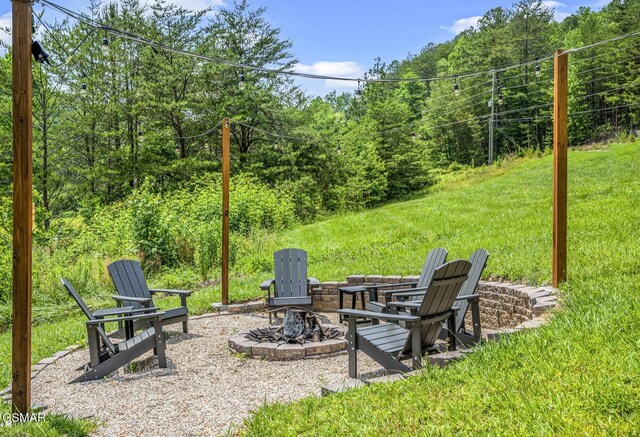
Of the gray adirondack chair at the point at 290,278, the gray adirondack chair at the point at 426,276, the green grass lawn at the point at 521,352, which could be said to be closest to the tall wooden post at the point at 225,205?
the green grass lawn at the point at 521,352

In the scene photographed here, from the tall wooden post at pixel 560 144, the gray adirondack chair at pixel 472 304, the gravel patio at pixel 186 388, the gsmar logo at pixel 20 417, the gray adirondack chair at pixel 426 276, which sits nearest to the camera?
the gsmar logo at pixel 20 417

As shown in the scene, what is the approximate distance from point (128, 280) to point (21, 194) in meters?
2.64

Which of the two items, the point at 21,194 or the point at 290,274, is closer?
the point at 21,194

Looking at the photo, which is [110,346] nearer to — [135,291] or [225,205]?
[135,291]

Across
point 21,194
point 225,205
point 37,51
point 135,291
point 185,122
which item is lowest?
point 135,291

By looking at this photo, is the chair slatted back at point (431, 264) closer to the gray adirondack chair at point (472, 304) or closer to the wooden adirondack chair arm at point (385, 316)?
the gray adirondack chair at point (472, 304)

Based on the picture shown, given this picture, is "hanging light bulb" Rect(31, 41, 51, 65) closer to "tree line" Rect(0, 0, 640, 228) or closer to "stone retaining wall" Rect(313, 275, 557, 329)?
"stone retaining wall" Rect(313, 275, 557, 329)

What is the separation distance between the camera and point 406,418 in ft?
7.44

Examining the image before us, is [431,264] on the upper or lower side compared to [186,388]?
upper

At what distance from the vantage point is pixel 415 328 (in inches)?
136

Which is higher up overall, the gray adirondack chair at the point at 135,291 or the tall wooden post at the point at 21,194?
the tall wooden post at the point at 21,194

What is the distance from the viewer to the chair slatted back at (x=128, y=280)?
5391 mm

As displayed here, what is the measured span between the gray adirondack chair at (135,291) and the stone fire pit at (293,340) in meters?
0.70

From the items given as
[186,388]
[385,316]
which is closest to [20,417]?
[186,388]
